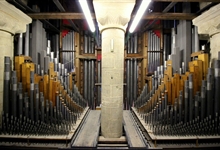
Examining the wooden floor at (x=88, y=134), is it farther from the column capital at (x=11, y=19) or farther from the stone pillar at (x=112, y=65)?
the column capital at (x=11, y=19)

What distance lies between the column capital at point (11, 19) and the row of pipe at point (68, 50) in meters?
2.46

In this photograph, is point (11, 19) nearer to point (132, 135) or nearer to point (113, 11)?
point (113, 11)

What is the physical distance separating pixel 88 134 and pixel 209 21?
4431mm

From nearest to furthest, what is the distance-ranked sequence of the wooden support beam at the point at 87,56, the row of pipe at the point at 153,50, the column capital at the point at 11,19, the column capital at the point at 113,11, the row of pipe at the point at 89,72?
the column capital at the point at 113,11
the column capital at the point at 11,19
the row of pipe at the point at 153,50
the wooden support beam at the point at 87,56
the row of pipe at the point at 89,72

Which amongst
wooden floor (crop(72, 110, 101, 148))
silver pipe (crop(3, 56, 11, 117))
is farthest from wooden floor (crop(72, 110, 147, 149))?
silver pipe (crop(3, 56, 11, 117))

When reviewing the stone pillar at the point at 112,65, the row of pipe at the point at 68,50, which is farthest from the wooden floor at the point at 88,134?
the row of pipe at the point at 68,50

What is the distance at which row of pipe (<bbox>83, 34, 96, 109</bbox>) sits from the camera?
7.06 m

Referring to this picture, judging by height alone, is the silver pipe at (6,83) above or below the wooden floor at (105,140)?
above

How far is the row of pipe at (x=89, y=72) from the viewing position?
7062 millimetres

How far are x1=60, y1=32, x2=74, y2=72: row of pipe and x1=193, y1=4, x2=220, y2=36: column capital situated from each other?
4.94m

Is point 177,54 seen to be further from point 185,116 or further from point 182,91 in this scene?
point 185,116

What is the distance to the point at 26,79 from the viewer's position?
12.3 feet

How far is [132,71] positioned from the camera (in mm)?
7055

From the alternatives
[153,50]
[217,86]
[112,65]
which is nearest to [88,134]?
[112,65]
